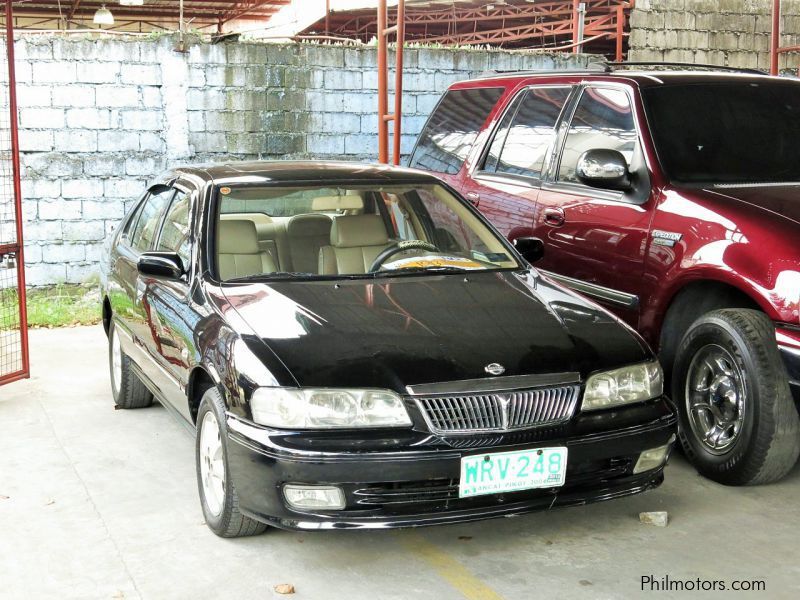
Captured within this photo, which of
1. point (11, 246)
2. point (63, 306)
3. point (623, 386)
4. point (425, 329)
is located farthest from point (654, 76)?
point (63, 306)

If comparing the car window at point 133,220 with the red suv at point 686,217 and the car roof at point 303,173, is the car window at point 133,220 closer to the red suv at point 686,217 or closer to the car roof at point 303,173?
the car roof at point 303,173

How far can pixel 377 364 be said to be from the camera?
3.65 m

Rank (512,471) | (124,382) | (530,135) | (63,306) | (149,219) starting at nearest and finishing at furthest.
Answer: (512,471), (149,219), (124,382), (530,135), (63,306)

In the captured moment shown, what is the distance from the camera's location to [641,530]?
4.17m

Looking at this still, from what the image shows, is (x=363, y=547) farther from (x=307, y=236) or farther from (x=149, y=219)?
(x=149, y=219)

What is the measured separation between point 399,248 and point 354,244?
0.21m

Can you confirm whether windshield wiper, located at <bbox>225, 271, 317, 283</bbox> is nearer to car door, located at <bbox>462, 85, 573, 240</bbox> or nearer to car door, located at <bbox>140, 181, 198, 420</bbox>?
car door, located at <bbox>140, 181, 198, 420</bbox>

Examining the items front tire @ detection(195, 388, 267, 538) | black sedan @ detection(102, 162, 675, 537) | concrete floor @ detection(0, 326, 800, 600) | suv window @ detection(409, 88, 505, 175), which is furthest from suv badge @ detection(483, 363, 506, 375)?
suv window @ detection(409, 88, 505, 175)

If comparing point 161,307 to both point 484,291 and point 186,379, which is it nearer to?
point 186,379

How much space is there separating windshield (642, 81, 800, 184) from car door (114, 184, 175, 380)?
2545 mm

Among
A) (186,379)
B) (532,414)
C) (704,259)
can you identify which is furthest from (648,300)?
(186,379)

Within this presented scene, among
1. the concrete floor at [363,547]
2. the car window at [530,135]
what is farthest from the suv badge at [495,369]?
the car window at [530,135]

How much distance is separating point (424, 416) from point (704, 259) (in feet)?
5.94

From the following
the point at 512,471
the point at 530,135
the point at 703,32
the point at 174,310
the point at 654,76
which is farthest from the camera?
the point at 703,32
